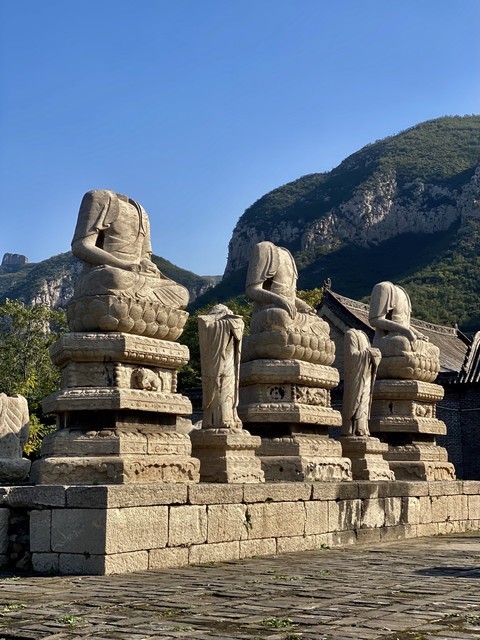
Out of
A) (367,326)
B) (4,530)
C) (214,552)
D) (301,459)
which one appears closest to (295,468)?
(301,459)

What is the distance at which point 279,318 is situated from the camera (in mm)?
12453

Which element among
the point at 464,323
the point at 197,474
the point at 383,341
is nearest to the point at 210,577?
the point at 197,474

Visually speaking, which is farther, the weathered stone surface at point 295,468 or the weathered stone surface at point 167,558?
the weathered stone surface at point 295,468

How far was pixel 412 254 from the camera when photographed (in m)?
86.0

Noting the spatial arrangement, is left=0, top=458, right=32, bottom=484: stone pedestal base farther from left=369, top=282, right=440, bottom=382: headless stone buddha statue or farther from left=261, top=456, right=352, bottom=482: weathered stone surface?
left=369, top=282, right=440, bottom=382: headless stone buddha statue

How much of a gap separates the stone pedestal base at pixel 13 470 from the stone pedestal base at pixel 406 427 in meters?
6.38

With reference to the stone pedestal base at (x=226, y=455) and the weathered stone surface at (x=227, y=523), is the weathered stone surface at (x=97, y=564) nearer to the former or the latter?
the weathered stone surface at (x=227, y=523)

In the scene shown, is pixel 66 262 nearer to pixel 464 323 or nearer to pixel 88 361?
pixel 464 323

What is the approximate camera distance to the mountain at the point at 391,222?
7075 cm

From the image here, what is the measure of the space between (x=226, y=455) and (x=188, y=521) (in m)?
1.64

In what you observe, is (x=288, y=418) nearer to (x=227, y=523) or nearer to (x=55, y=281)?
(x=227, y=523)

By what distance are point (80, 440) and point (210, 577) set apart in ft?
7.10

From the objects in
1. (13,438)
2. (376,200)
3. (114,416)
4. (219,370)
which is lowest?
(13,438)

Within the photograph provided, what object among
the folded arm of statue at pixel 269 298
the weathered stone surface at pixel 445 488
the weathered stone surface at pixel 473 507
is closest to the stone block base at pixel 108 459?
the folded arm of statue at pixel 269 298
